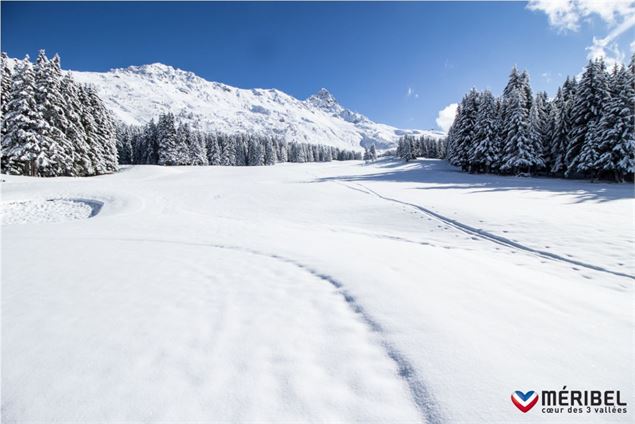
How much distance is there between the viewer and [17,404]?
2625 millimetres

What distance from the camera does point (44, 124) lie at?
90.1ft

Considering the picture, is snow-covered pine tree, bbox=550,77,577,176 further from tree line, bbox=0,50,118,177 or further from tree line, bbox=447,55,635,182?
tree line, bbox=0,50,118,177

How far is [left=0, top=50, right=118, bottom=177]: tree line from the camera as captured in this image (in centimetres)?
2634

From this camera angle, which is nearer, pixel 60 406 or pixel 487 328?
pixel 60 406

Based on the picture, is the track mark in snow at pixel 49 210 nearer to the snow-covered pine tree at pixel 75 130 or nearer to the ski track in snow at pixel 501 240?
the ski track in snow at pixel 501 240

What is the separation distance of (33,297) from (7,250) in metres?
5.09

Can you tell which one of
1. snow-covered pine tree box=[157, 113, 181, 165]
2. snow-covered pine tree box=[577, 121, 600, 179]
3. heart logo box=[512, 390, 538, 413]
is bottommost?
heart logo box=[512, 390, 538, 413]

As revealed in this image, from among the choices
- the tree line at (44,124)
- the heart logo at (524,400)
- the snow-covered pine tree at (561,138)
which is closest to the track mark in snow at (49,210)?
the tree line at (44,124)

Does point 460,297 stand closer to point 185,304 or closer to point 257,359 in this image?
point 257,359

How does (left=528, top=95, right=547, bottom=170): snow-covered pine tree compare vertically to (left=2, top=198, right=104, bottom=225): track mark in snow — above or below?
above

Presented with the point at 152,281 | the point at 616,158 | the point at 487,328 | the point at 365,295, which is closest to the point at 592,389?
the point at 487,328

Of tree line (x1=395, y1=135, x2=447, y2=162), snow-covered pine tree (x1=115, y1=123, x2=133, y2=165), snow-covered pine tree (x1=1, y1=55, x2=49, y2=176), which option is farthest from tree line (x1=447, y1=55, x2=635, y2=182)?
snow-covered pine tree (x1=115, y1=123, x2=133, y2=165)

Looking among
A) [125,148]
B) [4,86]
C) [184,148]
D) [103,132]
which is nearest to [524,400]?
[4,86]

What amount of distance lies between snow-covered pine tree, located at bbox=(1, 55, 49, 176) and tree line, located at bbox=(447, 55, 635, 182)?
49491 millimetres
